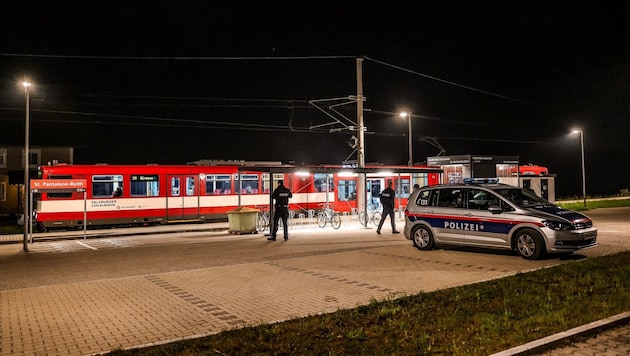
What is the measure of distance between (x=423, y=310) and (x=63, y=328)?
4931 mm

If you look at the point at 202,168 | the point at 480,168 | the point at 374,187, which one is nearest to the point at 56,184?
the point at 202,168

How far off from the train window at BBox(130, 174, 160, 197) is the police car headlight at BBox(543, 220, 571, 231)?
59.4 feet

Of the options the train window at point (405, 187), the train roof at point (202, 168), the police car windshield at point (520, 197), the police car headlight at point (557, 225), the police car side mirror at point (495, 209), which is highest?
the train roof at point (202, 168)

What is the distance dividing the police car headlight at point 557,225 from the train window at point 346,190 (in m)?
17.3

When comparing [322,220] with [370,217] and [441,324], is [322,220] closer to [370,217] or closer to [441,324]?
[370,217]

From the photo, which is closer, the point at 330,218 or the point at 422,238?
the point at 422,238

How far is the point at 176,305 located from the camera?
7.87 meters

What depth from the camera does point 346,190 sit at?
28.7 meters

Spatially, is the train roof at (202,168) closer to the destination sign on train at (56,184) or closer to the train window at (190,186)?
the train window at (190,186)

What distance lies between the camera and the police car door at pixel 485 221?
39.0 feet

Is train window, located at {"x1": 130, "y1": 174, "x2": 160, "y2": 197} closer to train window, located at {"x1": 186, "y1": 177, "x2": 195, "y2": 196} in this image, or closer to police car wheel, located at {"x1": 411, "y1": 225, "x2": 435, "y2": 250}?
train window, located at {"x1": 186, "y1": 177, "x2": 195, "y2": 196}

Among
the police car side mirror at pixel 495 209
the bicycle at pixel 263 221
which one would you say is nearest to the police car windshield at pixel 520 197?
the police car side mirror at pixel 495 209

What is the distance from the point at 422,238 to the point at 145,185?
1503 cm

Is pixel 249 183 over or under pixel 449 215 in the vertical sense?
over
